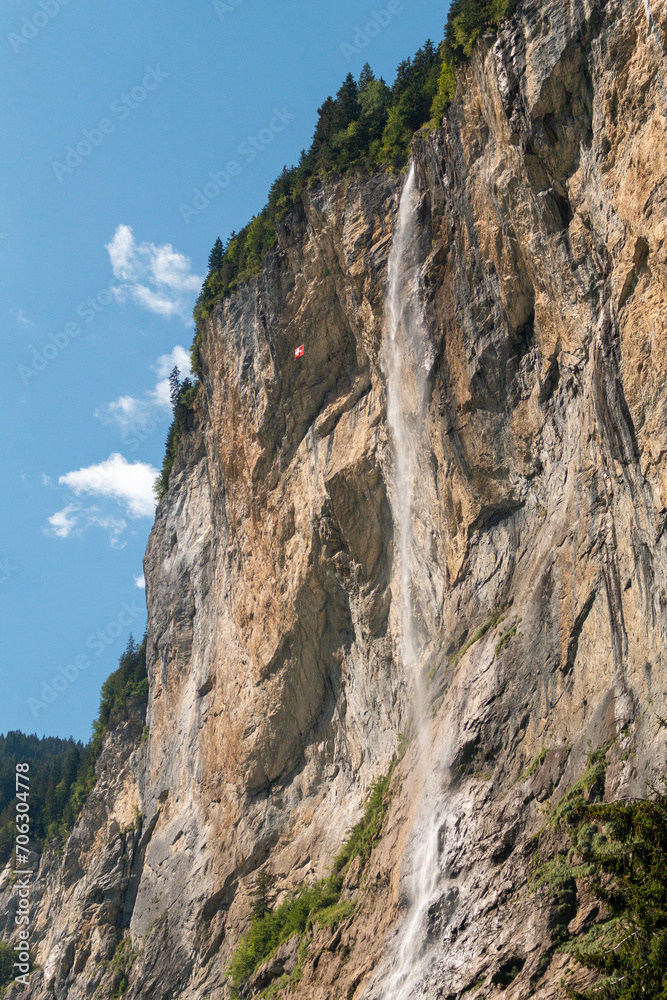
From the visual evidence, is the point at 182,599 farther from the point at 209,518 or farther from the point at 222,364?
the point at 222,364

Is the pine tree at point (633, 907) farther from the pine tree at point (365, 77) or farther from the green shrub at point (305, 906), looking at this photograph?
the pine tree at point (365, 77)

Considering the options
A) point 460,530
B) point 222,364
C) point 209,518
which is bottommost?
point 460,530

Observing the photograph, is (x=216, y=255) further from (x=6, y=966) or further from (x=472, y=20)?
(x=6, y=966)

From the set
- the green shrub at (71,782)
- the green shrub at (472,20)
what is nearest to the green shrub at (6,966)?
the green shrub at (71,782)

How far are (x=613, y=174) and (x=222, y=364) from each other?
21.6 metres

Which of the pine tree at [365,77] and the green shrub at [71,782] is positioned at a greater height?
the pine tree at [365,77]

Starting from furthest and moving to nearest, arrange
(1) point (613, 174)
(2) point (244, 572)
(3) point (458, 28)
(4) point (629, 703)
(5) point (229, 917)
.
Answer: (2) point (244, 572) < (5) point (229, 917) < (3) point (458, 28) < (1) point (613, 174) < (4) point (629, 703)

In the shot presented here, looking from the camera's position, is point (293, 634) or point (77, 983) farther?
point (77, 983)

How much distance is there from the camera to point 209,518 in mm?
40031

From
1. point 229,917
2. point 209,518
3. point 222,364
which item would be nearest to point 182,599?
point 209,518

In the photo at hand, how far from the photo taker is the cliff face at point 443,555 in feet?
51.4

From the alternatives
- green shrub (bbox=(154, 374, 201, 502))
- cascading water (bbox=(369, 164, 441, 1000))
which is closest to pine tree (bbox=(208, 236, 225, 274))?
green shrub (bbox=(154, 374, 201, 502))

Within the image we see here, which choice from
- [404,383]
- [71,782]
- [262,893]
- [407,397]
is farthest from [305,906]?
[71,782]

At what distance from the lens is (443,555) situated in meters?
23.6
